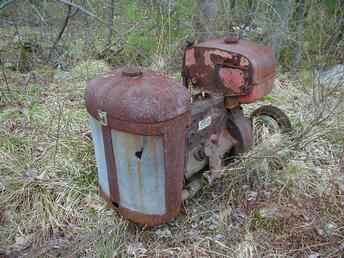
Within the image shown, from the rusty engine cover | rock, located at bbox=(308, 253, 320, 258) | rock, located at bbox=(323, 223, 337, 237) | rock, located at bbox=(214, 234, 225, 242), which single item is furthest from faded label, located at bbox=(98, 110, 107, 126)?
rock, located at bbox=(323, 223, 337, 237)

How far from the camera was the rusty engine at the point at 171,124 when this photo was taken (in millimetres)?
1531

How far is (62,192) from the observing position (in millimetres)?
2197

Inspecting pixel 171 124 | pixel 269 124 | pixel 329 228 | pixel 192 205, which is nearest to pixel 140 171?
pixel 171 124

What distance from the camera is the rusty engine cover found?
6.80 feet

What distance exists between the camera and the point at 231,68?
2115 millimetres

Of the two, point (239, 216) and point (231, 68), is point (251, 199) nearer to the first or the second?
point (239, 216)

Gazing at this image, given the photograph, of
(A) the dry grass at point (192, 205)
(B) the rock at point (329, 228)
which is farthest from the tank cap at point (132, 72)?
(B) the rock at point (329, 228)

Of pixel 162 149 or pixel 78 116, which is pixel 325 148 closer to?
pixel 162 149

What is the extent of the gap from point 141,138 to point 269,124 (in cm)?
152

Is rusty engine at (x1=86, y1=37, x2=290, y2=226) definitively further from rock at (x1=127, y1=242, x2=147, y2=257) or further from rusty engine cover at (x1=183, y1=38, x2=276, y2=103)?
rock at (x1=127, y1=242, x2=147, y2=257)

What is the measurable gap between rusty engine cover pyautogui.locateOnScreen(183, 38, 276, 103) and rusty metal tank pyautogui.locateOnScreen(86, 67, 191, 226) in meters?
0.59

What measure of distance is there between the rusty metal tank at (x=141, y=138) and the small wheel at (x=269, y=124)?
3.81ft

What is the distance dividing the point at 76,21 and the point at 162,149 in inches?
159

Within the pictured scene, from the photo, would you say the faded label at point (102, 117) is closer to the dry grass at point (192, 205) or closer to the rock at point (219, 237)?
the dry grass at point (192, 205)
